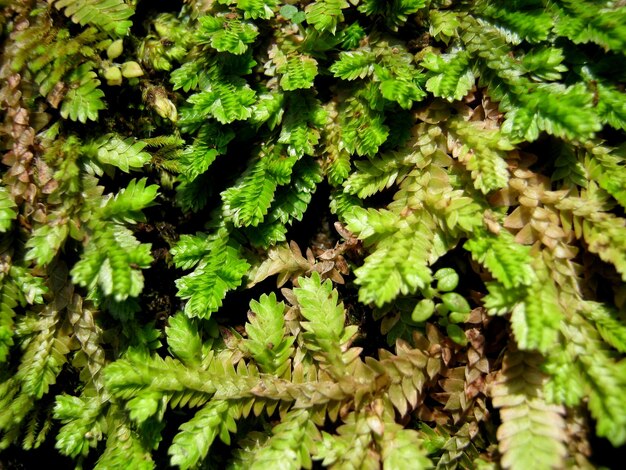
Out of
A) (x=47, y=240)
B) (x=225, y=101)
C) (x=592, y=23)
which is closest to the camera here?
(x=592, y=23)

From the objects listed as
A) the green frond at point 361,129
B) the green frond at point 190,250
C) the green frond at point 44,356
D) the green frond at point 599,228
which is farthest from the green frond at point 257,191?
the green frond at point 599,228

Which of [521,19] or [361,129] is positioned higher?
[521,19]

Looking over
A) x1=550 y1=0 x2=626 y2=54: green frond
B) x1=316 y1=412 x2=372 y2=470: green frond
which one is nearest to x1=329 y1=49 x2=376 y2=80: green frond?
x1=550 y1=0 x2=626 y2=54: green frond

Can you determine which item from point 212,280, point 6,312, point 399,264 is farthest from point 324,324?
point 6,312

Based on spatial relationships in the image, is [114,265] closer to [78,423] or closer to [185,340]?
[185,340]

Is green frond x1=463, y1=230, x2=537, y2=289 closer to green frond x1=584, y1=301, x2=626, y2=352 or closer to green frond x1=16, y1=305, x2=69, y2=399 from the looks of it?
green frond x1=584, y1=301, x2=626, y2=352

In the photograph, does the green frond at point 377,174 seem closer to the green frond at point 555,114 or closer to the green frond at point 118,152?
the green frond at point 555,114

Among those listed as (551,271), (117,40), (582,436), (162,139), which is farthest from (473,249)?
(117,40)
